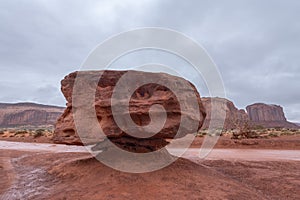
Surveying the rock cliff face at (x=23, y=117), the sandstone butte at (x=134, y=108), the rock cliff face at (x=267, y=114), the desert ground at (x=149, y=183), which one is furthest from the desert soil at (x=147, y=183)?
the rock cliff face at (x=23, y=117)

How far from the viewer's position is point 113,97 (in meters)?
7.32

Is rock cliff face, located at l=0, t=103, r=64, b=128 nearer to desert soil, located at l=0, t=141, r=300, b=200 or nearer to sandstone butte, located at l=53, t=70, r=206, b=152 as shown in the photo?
desert soil, located at l=0, t=141, r=300, b=200

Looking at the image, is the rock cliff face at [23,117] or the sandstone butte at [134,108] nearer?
the sandstone butte at [134,108]

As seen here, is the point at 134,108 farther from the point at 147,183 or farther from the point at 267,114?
the point at 267,114

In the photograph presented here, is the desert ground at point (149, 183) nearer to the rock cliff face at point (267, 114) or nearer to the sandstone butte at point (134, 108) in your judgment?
the sandstone butte at point (134, 108)

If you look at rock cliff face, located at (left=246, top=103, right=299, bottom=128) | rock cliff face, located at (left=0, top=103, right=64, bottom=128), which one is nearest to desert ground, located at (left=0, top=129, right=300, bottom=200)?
rock cliff face, located at (left=246, top=103, right=299, bottom=128)

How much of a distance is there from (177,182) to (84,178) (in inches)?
99.9

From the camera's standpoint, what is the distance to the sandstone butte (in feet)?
23.9

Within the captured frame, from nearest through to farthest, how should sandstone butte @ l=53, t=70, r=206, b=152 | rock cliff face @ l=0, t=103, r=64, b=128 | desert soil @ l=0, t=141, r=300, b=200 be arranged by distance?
desert soil @ l=0, t=141, r=300, b=200
sandstone butte @ l=53, t=70, r=206, b=152
rock cliff face @ l=0, t=103, r=64, b=128

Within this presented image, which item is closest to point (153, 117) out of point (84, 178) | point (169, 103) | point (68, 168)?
point (169, 103)

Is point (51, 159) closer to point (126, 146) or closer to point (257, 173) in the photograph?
point (126, 146)

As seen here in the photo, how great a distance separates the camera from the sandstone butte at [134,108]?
7.29m

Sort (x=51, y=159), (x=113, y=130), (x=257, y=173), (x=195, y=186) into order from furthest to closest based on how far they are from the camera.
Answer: (x=51, y=159) → (x=257, y=173) → (x=113, y=130) → (x=195, y=186)

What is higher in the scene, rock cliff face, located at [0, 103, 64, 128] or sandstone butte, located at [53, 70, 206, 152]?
rock cliff face, located at [0, 103, 64, 128]
